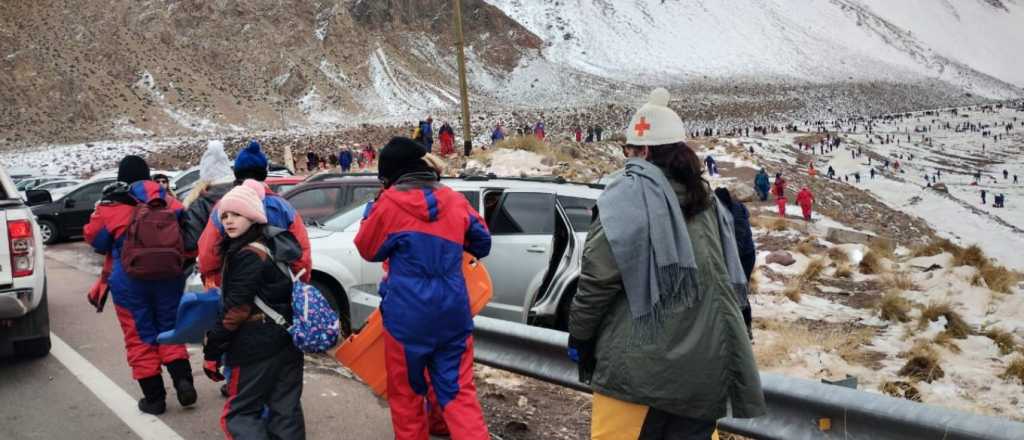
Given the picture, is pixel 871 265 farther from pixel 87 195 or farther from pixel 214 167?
→ pixel 87 195

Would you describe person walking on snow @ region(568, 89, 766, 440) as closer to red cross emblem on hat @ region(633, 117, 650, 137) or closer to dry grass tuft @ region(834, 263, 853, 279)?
red cross emblem on hat @ region(633, 117, 650, 137)

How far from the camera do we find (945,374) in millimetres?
7242

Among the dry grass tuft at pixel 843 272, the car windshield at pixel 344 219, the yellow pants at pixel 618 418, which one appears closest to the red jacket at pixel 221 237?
the yellow pants at pixel 618 418

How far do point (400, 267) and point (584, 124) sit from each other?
6592 centimetres

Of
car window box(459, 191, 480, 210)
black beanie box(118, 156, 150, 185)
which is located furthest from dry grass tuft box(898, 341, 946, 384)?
black beanie box(118, 156, 150, 185)

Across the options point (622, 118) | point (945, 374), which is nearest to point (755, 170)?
point (622, 118)

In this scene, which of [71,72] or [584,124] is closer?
[71,72]

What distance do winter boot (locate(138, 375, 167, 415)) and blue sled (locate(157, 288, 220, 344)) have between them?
1348 millimetres

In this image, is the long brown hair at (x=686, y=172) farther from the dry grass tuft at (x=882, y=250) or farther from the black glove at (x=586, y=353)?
the dry grass tuft at (x=882, y=250)

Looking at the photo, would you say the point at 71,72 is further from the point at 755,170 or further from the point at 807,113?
the point at 807,113

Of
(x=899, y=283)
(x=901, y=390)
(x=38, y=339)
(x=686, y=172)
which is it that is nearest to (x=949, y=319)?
(x=899, y=283)

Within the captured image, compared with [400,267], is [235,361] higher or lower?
lower

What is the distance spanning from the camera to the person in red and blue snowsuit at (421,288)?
434cm

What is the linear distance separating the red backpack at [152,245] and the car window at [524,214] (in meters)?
3.15
